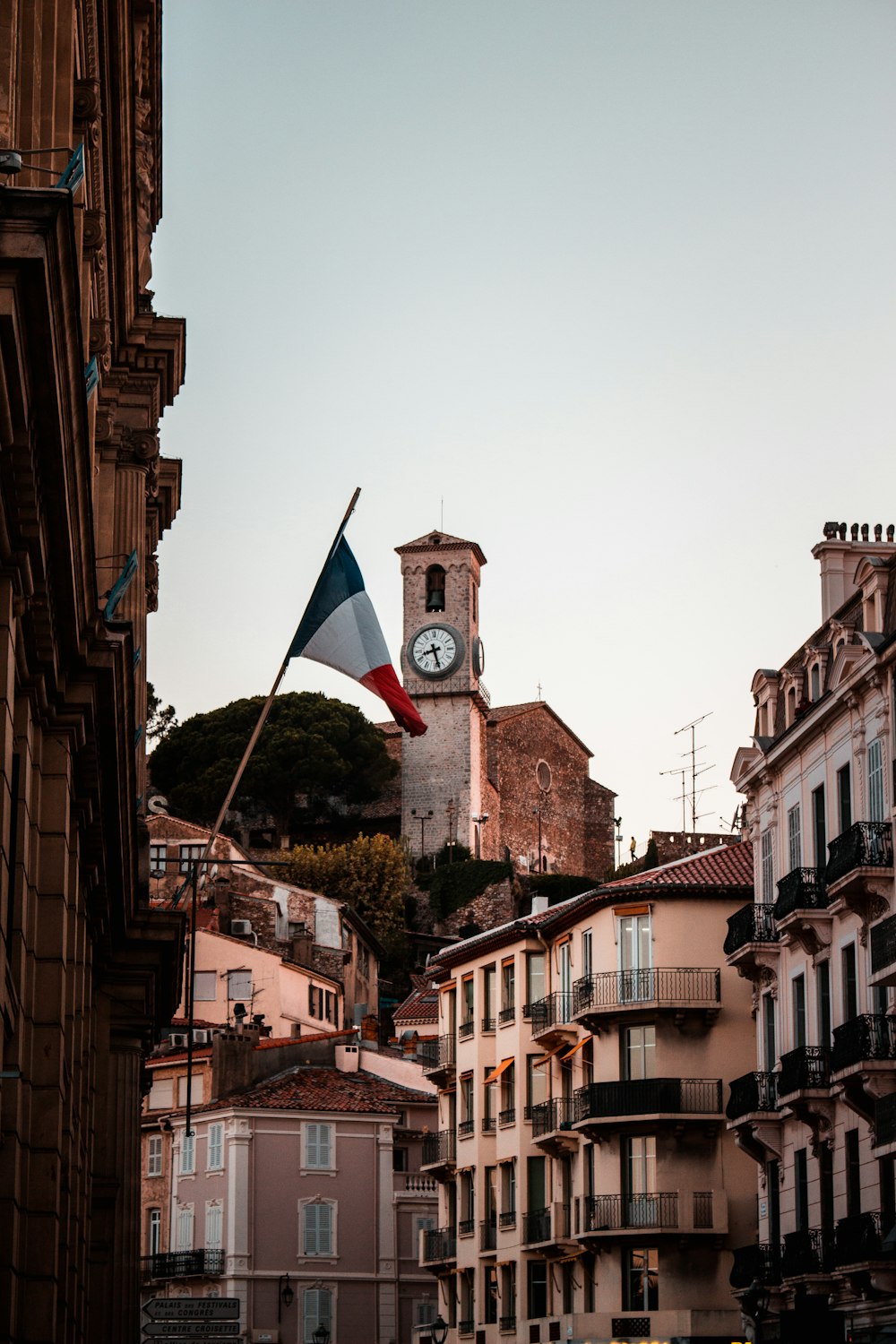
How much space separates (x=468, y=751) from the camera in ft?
432

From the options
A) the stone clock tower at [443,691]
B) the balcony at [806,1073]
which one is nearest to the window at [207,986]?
the stone clock tower at [443,691]

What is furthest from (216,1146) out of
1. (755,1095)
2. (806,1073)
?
(806,1073)

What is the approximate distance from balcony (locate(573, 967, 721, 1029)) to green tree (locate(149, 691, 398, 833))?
72.3 meters

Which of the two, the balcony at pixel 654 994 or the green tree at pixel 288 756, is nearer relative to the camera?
the balcony at pixel 654 994

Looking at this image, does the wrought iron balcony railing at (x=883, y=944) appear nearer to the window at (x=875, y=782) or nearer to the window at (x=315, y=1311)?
the window at (x=875, y=782)

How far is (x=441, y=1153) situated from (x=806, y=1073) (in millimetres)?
31606

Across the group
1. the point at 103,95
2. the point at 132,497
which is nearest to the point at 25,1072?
the point at 103,95

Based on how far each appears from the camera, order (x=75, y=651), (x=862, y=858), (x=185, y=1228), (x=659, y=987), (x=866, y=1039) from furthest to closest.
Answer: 1. (x=185, y=1228)
2. (x=659, y=987)
3. (x=862, y=858)
4. (x=866, y=1039)
5. (x=75, y=651)

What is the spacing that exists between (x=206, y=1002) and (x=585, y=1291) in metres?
32.6

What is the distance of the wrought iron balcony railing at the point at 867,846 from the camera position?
36.2m

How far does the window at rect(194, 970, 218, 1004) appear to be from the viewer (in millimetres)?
87062

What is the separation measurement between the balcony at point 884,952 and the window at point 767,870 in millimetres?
8764

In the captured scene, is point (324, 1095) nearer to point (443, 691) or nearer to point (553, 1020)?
point (553, 1020)

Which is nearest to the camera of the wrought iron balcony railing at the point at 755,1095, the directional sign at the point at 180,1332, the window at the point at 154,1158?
the directional sign at the point at 180,1332
